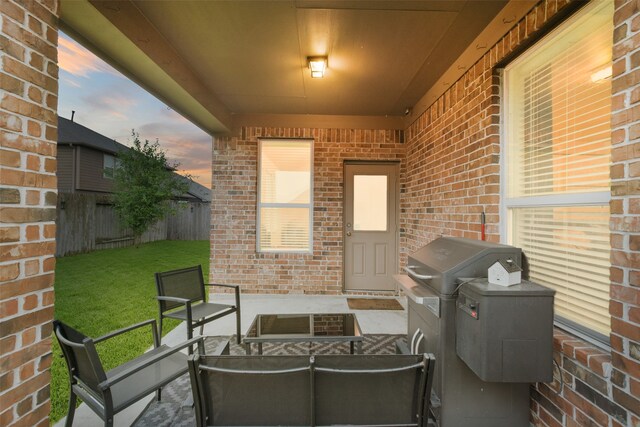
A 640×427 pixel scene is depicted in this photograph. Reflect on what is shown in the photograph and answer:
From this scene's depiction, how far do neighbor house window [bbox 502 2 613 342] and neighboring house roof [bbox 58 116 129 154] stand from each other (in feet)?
40.5

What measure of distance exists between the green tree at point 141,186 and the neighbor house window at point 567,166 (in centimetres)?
1122

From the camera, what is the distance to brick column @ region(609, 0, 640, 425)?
1.30m

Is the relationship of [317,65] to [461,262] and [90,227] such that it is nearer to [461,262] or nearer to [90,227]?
[461,262]

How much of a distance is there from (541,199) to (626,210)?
77 centimetres

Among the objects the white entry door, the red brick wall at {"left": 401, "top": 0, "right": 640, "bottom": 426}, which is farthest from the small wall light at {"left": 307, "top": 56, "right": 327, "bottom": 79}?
the white entry door

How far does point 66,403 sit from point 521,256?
3.22 metres

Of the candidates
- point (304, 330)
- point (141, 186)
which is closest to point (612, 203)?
point (304, 330)

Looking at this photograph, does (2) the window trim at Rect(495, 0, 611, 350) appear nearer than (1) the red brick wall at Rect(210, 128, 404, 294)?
Yes

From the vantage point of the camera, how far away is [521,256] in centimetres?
189

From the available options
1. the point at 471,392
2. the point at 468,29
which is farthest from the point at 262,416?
the point at 468,29

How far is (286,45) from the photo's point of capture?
298 centimetres

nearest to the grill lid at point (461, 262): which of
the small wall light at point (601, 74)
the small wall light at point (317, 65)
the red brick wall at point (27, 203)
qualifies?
the small wall light at point (601, 74)

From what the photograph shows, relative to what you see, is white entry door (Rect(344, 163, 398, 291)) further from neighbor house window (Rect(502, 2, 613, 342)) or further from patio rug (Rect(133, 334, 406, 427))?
neighbor house window (Rect(502, 2, 613, 342))

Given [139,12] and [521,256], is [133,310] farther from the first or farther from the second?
[521,256]
